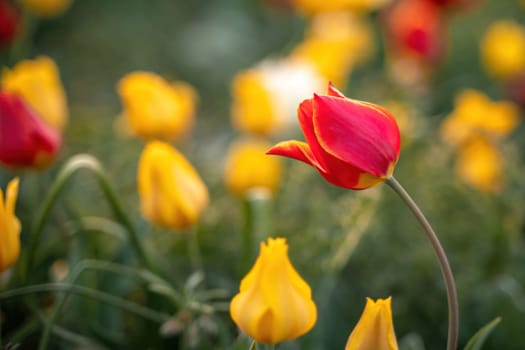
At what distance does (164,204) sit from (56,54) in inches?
72.1

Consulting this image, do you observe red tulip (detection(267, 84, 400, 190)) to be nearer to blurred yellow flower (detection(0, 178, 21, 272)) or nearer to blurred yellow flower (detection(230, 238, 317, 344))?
blurred yellow flower (detection(230, 238, 317, 344))

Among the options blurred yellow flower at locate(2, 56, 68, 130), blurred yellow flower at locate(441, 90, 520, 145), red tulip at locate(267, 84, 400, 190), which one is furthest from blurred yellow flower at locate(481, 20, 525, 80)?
red tulip at locate(267, 84, 400, 190)

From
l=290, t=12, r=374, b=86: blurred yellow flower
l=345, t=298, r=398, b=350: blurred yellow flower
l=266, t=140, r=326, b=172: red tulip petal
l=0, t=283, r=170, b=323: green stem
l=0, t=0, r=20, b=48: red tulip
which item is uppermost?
l=266, t=140, r=326, b=172: red tulip petal

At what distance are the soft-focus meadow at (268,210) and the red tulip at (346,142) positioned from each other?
196 millimetres

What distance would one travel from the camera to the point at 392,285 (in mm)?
964

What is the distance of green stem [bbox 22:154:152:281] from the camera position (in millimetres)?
686

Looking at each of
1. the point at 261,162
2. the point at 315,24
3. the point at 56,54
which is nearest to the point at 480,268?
the point at 261,162

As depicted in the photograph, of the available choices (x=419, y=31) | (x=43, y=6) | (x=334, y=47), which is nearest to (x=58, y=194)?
(x=334, y=47)

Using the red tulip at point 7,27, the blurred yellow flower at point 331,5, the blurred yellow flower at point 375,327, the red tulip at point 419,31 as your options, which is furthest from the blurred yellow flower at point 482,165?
the red tulip at point 7,27

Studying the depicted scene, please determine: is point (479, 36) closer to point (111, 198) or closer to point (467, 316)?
point (467, 316)

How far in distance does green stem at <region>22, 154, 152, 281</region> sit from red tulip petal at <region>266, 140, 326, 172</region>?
9.1 inches

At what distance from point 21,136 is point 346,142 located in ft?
1.25

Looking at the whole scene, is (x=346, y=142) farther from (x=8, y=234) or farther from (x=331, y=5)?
(x=331, y=5)

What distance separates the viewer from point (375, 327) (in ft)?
1.73
